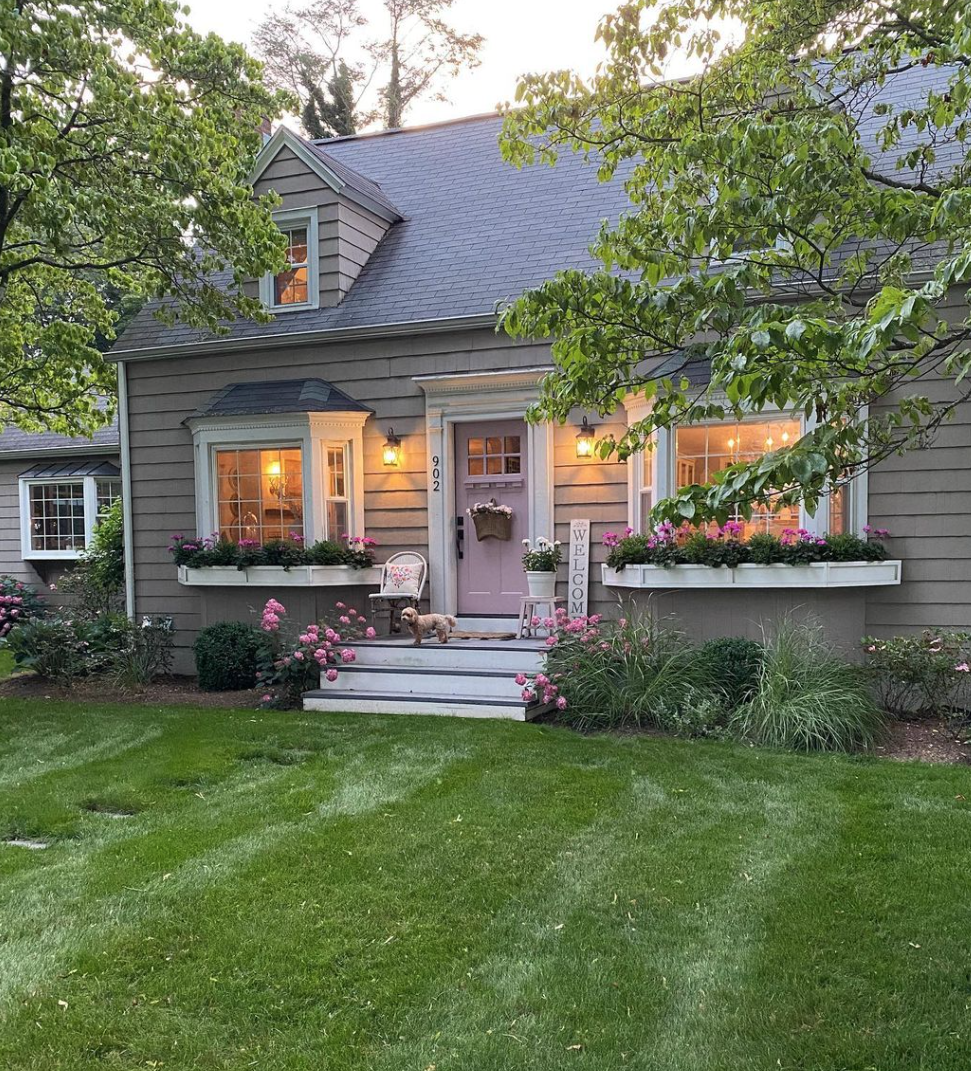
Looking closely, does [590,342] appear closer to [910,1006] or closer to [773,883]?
[773,883]

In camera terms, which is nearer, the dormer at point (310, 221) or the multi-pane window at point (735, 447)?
the multi-pane window at point (735, 447)

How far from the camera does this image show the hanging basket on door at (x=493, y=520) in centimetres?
819

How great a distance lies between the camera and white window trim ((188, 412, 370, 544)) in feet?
27.7

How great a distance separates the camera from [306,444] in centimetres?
848

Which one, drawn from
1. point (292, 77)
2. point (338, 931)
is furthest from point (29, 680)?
point (292, 77)

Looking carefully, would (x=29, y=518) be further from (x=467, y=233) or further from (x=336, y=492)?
(x=467, y=233)

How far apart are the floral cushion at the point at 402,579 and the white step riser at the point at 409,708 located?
4.50ft

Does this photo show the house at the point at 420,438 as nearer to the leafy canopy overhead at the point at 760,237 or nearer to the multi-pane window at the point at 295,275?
the multi-pane window at the point at 295,275

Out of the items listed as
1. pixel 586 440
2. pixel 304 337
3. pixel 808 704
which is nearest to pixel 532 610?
pixel 586 440

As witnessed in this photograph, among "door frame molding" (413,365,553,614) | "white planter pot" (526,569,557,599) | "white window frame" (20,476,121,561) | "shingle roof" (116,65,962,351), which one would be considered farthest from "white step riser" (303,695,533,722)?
"white window frame" (20,476,121,561)

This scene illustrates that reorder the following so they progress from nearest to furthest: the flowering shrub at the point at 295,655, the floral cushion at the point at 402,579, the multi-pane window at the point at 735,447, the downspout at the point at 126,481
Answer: the multi-pane window at the point at 735,447 → the flowering shrub at the point at 295,655 → the floral cushion at the point at 402,579 → the downspout at the point at 126,481

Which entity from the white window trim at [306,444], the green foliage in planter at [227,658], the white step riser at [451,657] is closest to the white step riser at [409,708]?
the white step riser at [451,657]

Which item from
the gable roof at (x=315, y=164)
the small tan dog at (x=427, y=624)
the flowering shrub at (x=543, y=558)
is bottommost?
the small tan dog at (x=427, y=624)

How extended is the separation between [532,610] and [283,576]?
2550 millimetres
